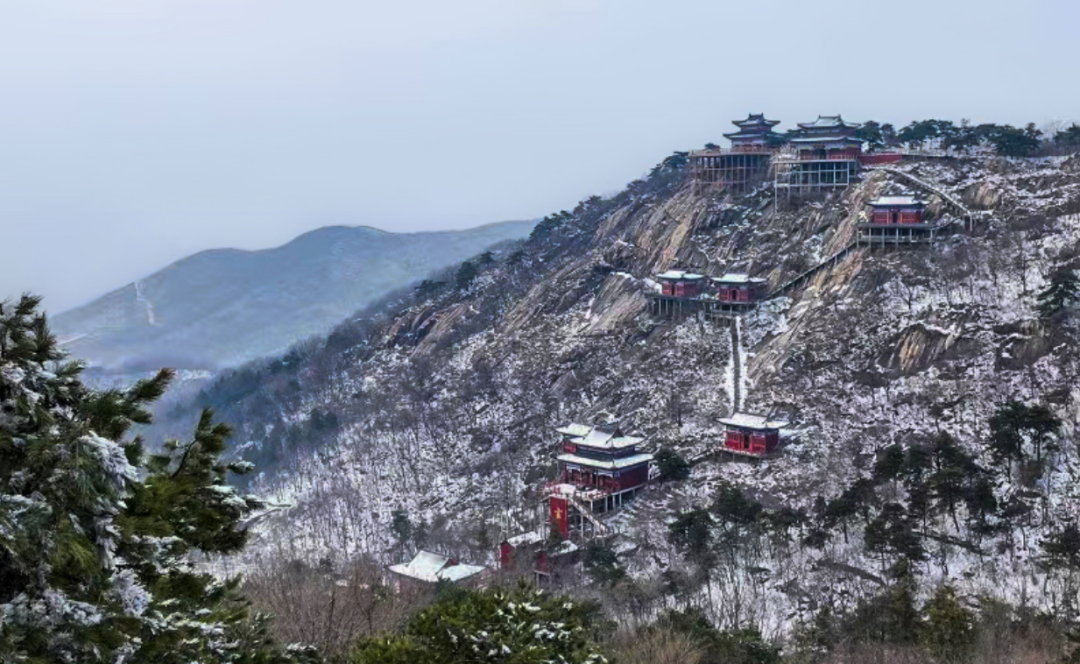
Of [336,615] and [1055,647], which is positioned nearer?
[336,615]

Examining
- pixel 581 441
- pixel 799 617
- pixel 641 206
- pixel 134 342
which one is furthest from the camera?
pixel 641 206

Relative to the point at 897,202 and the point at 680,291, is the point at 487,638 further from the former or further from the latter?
the point at 897,202

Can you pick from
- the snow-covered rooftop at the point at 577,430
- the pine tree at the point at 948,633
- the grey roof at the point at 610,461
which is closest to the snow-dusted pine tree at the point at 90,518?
the pine tree at the point at 948,633

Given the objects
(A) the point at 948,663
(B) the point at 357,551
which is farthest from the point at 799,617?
(B) the point at 357,551

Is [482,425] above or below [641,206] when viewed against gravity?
below

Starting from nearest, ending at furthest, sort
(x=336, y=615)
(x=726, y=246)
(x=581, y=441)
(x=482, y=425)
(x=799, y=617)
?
(x=336, y=615) → (x=799, y=617) → (x=581, y=441) → (x=482, y=425) → (x=726, y=246)

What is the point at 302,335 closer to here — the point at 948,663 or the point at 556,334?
the point at 556,334

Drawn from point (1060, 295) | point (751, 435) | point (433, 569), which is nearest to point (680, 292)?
point (751, 435)

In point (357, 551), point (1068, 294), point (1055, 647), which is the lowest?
point (357, 551)

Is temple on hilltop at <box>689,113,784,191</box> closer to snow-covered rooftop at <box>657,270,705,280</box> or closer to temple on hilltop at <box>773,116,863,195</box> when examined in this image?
temple on hilltop at <box>773,116,863,195</box>
